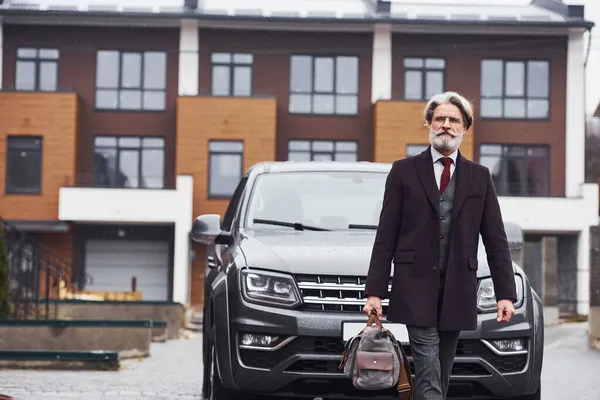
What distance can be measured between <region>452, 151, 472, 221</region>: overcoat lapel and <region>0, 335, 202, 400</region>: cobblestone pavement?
4.63 m

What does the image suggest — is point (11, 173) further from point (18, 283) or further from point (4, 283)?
point (4, 283)

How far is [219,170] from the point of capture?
40156 millimetres

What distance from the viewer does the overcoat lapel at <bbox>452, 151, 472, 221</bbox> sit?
5.86 meters

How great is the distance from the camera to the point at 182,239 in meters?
39.5

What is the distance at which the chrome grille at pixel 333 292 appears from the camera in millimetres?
6906

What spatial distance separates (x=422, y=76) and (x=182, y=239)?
10219 millimetres

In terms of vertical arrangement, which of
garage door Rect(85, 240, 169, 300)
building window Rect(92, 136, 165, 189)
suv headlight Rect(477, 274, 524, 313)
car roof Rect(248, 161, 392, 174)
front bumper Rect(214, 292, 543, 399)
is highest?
building window Rect(92, 136, 165, 189)

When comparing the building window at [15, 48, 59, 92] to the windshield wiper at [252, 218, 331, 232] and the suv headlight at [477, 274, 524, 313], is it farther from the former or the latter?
the suv headlight at [477, 274, 524, 313]

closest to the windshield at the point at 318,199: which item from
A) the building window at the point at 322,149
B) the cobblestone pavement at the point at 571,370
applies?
the cobblestone pavement at the point at 571,370

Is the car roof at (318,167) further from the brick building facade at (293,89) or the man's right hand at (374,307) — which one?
the brick building facade at (293,89)

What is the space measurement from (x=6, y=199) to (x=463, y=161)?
3518 cm

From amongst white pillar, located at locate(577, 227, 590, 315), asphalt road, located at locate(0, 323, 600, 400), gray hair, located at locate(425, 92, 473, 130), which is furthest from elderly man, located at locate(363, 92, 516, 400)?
white pillar, located at locate(577, 227, 590, 315)

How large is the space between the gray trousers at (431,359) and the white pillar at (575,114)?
119ft

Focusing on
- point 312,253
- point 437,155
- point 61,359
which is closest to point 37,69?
point 61,359
